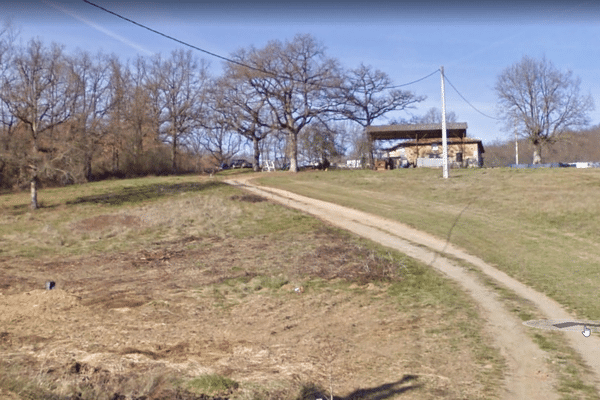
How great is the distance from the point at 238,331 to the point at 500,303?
16.7 ft

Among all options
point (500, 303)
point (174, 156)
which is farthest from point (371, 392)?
point (174, 156)

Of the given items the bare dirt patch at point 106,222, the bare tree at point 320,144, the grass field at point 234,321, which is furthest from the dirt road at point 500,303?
the bare tree at point 320,144

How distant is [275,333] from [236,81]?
37949mm

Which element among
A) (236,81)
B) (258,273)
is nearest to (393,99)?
(236,81)

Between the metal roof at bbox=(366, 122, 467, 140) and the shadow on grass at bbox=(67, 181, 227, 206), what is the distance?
812 inches

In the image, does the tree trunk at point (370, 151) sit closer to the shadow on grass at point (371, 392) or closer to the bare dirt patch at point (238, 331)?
the bare dirt patch at point (238, 331)

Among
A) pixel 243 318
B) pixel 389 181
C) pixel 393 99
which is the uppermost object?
pixel 393 99

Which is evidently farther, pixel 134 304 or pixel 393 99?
pixel 393 99

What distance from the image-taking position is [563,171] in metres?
33.3

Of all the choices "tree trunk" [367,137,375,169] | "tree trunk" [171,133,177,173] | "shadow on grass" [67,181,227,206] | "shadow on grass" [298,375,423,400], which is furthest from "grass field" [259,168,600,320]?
"tree trunk" [171,133,177,173]

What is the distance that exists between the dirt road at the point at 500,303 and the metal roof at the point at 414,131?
2831 cm

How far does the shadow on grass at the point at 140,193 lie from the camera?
28.0 meters

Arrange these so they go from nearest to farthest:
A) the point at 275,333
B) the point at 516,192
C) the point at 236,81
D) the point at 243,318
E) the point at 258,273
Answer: the point at 275,333
the point at 243,318
the point at 258,273
the point at 516,192
the point at 236,81

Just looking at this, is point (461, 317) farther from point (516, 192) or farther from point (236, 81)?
point (236, 81)
